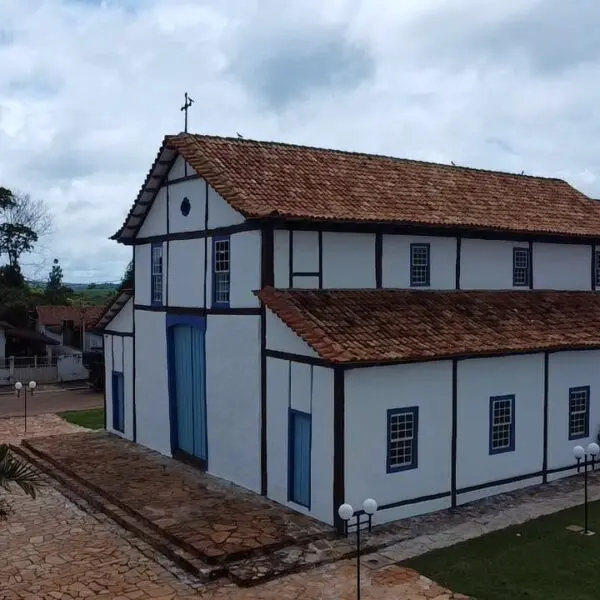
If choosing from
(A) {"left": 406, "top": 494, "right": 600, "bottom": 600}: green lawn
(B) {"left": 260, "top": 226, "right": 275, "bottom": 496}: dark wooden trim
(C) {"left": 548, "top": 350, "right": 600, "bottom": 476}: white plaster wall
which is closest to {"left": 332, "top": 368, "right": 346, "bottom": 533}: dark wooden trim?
(A) {"left": 406, "top": 494, "right": 600, "bottom": 600}: green lawn

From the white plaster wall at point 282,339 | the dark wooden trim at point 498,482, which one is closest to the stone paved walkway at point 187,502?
the white plaster wall at point 282,339

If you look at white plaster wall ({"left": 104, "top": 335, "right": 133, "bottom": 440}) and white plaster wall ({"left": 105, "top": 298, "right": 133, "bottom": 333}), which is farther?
white plaster wall ({"left": 105, "top": 298, "right": 133, "bottom": 333})

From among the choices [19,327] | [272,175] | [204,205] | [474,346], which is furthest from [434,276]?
[19,327]

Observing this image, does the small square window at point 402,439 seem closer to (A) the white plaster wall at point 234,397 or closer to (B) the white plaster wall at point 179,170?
(A) the white plaster wall at point 234,397

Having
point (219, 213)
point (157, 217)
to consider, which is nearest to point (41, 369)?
point (157, 217)

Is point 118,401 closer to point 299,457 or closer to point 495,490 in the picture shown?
point 299,457

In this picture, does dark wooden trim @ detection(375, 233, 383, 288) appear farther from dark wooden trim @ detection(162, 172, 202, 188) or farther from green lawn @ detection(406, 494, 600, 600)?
green lawn @ detection(406, 494, 600, 600)
